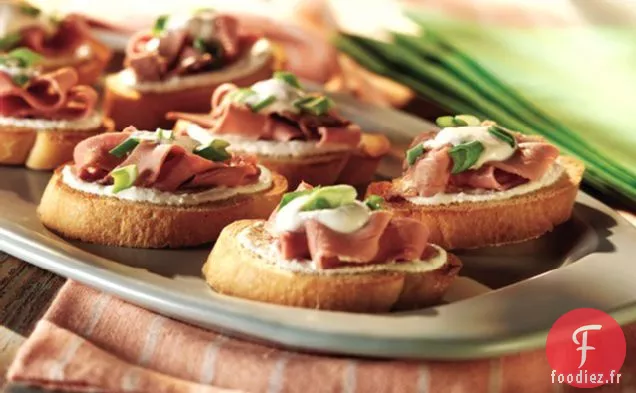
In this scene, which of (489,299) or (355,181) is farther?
(355,181)

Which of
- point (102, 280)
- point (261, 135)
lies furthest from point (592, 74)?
point (102, 280)

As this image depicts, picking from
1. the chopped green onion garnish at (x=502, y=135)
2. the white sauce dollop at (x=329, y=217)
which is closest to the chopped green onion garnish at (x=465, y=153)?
the chopped green onion garnish at (x=502, y=135)

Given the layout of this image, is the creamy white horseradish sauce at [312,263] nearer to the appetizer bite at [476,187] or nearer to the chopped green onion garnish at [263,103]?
the appetizer bite at [476,187]

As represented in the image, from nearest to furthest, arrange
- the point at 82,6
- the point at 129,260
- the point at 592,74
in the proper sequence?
the point at 129,260 < the point at 592,74 < the point at 82,6

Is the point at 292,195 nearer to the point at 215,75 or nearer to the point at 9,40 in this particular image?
the point at 215,75

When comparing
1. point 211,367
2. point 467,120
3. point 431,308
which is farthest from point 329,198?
point 467,120

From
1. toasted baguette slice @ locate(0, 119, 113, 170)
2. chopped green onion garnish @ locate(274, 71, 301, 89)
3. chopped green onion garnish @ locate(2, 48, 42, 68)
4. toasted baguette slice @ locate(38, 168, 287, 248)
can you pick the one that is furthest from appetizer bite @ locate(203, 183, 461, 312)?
chopped green onion garnish @ locate(2, 48, 42, 68)

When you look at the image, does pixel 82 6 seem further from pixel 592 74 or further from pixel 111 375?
pixel 111 375
